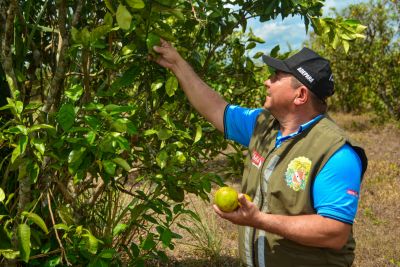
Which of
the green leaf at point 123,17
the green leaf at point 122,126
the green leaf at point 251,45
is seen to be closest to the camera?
the green leaf at point 123,17

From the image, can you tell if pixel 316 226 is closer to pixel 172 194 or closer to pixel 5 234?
pixel 172 194

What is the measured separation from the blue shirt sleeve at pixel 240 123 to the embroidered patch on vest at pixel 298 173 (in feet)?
1.96

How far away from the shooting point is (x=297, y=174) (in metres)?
2.17

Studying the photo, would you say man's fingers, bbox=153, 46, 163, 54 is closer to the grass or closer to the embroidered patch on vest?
the embroidered patch on vest

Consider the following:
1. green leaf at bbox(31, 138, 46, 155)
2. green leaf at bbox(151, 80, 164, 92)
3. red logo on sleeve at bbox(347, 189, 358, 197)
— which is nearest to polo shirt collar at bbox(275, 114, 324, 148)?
red logo on sleeve at bbox(347, 189, 358, 197)

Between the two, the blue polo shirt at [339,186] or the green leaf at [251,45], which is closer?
the blue polo shirt at [339,186]

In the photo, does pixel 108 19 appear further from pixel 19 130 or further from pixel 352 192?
pixel 352 192

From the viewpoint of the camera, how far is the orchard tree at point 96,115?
1.94 m

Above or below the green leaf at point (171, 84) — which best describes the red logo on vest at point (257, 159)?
below

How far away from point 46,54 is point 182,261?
2.57m

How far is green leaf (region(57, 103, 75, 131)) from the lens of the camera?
1844 millimetres

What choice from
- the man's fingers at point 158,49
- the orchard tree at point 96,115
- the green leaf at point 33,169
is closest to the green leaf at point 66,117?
the orchard tree at point 96,115

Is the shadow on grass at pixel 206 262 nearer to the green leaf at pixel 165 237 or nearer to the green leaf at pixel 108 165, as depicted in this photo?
the green leaf at pixel 165 237

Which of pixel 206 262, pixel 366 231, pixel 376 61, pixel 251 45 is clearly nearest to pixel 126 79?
pixel 251 45
